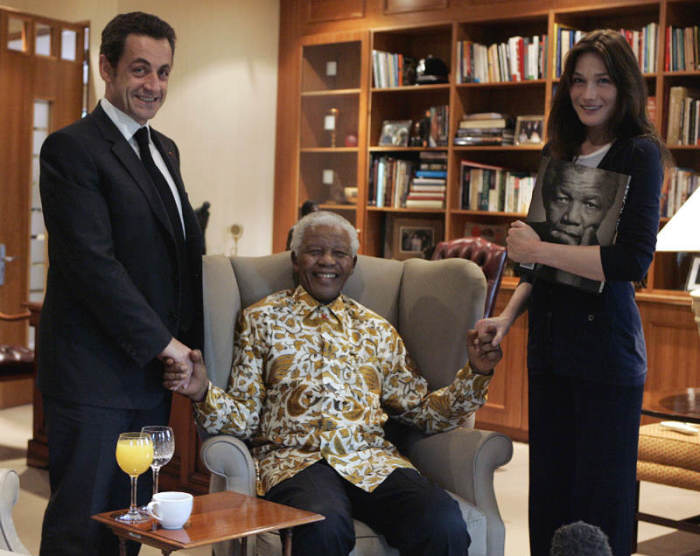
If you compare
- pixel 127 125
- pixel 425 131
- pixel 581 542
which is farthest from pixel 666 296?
pixel 581 542

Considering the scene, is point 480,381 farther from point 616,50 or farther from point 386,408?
point 616,50

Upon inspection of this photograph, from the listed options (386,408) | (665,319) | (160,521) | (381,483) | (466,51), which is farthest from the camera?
(466,51)

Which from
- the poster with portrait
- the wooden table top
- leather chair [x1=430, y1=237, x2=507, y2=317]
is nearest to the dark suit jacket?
the poster with portrait

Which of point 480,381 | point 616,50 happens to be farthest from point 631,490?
point 616,50

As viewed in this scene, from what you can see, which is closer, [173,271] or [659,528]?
[173,271]

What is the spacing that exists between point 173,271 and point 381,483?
2.49 ft

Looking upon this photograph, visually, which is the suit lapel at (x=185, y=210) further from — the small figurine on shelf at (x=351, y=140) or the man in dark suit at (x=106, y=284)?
the small figurine on shelf at (x=351, y=140)

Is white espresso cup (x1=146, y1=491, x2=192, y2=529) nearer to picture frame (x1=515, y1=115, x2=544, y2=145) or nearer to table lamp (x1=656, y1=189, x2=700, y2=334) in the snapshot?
table lamp (x1=656, y1=189, x2=700, y2=334)

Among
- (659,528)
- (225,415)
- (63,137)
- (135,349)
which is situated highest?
(63,137)

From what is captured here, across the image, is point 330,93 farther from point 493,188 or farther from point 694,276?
point 694,276

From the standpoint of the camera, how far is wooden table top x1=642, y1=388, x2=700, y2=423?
3029 millimetres

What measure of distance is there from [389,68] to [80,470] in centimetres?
411

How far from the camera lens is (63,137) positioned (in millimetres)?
2158

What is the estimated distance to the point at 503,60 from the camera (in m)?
5.36
